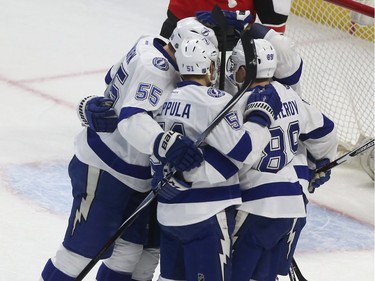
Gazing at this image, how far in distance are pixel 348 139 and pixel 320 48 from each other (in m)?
0.69

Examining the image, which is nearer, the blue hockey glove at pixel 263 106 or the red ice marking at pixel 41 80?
the blue hockey glove at pixel 263 106

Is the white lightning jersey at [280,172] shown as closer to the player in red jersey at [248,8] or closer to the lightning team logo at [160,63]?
the lightning team logo at [160,63]

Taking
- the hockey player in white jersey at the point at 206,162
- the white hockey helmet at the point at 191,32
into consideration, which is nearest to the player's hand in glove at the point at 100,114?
the hockey player in white jersey at the point at 206,162

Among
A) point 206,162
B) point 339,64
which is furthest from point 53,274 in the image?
point 339,64

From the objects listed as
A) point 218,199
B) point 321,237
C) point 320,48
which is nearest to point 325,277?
point 321,237

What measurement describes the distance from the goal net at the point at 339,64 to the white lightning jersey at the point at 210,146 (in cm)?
191

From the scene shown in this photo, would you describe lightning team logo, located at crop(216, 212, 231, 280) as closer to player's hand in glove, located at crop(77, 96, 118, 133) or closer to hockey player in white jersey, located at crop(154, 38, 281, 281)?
hockey player in white jersey, located at crop(154, 38, 281, 281)

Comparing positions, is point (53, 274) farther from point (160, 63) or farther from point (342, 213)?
point (342, 213)

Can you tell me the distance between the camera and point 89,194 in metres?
2.91

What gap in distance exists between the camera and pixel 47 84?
533 centimetres

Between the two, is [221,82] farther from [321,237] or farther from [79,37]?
[79,37]

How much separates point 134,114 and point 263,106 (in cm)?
33

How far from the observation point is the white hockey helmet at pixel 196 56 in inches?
105

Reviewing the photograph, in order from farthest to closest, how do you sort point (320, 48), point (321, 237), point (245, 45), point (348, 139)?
point (320, 48), point (348, 139), point (321, 237), point (245, 45)
